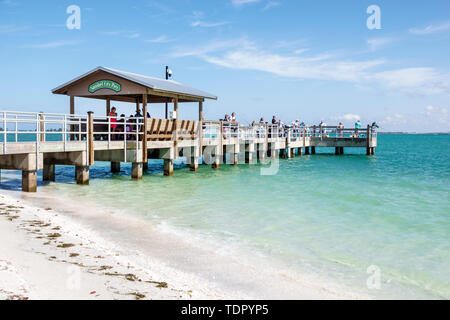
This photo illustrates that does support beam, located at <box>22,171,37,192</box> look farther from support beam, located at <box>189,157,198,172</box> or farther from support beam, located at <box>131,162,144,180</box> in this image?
support beam, located at <box>189,157,198,172</box>

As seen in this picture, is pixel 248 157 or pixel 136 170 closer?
pixel 136 170

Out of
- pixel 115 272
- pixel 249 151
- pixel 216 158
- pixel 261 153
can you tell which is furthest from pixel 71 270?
pixel 261 153

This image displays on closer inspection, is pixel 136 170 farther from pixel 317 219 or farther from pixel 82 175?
pixel 317 219

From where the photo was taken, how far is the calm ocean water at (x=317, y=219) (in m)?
7.76

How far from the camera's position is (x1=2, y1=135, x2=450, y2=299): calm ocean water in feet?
25.5

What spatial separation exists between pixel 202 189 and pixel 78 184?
5014 mm

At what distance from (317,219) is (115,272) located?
293 inches

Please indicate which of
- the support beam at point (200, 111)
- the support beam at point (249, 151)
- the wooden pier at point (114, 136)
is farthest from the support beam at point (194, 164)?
the support beam at point (249, 151)

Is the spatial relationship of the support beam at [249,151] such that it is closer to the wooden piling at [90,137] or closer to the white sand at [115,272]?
the wooden piling at [90,137]

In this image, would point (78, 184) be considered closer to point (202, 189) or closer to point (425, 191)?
point (202, 189)

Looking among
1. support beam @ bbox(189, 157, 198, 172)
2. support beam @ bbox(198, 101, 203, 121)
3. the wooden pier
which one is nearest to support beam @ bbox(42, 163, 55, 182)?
the wooden pier

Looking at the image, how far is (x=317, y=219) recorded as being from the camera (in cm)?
1220
